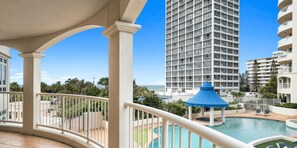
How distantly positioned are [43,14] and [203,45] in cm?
4952

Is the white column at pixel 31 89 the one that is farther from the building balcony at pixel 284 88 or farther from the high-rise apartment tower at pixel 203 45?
the high-rise apartment tower at pixel 203 45

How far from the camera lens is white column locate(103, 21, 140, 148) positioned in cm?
233

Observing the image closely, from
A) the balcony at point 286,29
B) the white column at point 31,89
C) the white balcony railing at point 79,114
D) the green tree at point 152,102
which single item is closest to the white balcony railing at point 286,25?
the balcony at point 286,29

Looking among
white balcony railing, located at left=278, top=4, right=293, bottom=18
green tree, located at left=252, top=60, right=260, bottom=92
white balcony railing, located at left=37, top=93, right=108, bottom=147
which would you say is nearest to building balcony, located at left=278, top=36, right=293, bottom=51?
white balcony railing, located at left=278, top=4, right=293, bottom=18

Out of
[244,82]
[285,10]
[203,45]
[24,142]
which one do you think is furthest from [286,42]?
[244,82]

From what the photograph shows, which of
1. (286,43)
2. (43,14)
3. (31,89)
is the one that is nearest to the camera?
(43,14)

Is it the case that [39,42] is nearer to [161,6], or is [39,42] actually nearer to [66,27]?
[66,27]

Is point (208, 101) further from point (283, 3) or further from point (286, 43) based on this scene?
point (283, 3)

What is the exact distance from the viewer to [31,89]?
449 cm

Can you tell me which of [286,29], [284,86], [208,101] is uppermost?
[286,29]

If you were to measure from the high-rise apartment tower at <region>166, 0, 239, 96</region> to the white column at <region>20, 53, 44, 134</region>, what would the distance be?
44815mm

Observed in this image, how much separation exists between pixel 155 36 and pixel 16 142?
56901 mm

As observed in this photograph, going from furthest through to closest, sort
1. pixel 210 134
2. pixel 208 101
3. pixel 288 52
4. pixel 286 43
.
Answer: pixel 288 52 → pixel 286 43 → pixel 208 101 → pixel 210 134

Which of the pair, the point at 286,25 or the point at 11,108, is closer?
the point at 11,108
